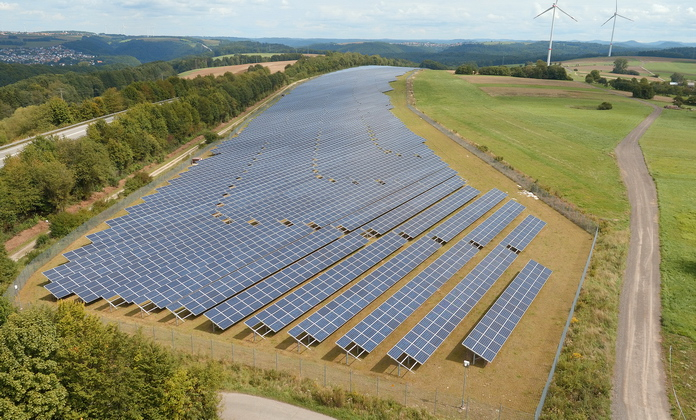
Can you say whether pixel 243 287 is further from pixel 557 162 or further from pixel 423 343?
pixel 557 162

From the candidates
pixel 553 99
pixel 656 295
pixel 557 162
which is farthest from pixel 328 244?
pixel 553 99

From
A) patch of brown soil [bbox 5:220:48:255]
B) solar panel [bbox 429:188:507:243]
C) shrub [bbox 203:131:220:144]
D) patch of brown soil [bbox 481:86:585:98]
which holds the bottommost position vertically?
patch of brown soil [bbox 5:220:48:255]

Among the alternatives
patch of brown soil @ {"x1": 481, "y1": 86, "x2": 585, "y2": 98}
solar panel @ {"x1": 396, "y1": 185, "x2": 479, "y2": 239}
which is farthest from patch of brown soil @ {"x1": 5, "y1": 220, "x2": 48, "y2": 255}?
patch of brown soil @ {"x1": 481, "y1": 86, "x2": 585, "y2": 98}

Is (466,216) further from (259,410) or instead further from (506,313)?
(259,410)

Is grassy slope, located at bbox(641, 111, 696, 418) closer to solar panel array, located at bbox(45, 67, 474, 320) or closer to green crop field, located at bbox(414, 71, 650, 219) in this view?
green crop field, located at bbox(414, 71, 650, 219)

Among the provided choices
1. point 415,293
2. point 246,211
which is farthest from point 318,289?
point 246,211

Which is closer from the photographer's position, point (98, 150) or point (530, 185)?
point (530, 185)

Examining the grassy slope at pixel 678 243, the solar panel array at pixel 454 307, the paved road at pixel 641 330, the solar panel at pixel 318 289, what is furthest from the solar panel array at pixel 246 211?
the grassy slope at pixel 678 243
